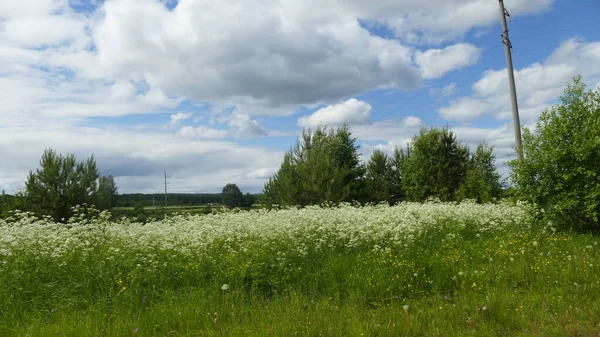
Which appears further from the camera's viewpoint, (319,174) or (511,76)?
(319,174)

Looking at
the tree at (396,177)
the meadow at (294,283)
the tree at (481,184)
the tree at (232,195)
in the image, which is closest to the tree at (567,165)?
the meadow at (294,283)

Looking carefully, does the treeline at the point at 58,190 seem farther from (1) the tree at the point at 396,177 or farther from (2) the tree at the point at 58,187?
(1) the tree at the point at 396,177

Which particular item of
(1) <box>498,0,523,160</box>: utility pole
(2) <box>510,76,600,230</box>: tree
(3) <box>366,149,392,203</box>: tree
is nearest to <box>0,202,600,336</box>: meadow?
(2) <box>510,76,600,230</box>: tree

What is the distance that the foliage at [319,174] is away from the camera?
25109mm

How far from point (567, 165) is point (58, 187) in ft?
86.7

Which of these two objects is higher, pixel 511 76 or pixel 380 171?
pixel 511 76

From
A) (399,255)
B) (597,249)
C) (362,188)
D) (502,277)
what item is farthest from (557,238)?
(362,188)

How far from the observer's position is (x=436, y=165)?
1102 inches

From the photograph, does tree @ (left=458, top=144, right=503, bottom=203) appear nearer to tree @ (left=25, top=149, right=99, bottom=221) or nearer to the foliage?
the foliage

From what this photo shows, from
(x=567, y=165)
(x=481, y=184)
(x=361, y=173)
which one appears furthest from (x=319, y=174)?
(x=567, y=165)

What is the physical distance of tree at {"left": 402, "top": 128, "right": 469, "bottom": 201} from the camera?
27.8 m

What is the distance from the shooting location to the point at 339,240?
909 cm

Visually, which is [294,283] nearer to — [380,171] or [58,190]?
[58,190]

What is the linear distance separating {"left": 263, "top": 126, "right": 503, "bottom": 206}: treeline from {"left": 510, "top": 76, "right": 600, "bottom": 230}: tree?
12886 mm
